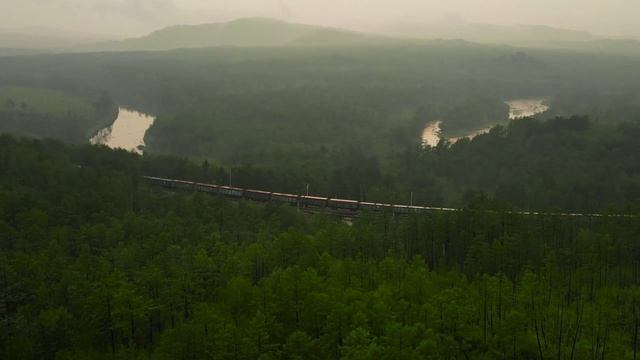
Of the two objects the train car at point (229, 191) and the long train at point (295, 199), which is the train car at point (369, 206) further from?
the train car at point (229, 191)

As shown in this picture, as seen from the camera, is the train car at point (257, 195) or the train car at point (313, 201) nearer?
the train car at point (313, 201)

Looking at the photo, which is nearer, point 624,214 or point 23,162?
point 624,214

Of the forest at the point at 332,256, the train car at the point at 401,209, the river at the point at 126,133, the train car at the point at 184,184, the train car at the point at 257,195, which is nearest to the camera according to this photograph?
the forest at the point at 332,256

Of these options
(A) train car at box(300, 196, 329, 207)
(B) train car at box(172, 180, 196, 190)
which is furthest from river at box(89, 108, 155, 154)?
(A) train car at box(300, 196, 329, 207)

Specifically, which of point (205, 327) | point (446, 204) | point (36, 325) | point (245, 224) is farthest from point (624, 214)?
point (36, 325)

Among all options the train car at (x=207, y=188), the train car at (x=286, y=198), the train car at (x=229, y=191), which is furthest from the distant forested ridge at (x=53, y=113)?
the train car at (x=286, y=198)

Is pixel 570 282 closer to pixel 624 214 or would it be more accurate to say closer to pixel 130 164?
pixel 624 214

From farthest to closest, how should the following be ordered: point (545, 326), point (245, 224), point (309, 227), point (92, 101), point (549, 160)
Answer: point (92, 101)
point (549, 160)
point (309, 227)
point (245, 224)
point (545, 326)

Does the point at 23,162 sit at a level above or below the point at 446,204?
above
